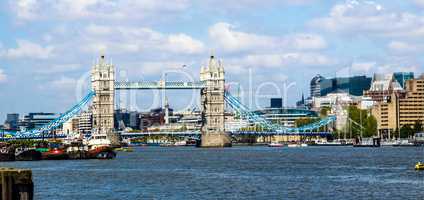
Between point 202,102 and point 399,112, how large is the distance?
36.4m

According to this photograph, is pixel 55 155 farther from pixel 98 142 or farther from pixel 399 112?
pixel 399 112

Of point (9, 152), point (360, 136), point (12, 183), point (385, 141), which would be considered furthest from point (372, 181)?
point (360, 136)

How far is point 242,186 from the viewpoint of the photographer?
5394cm

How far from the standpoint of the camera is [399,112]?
7717 inches

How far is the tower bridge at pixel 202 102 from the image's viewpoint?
173500 millimetres

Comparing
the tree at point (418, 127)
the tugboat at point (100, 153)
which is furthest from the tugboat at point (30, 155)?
the tree at point (418, 127)

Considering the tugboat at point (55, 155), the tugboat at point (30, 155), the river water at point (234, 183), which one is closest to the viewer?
the river water at point (234, 183)

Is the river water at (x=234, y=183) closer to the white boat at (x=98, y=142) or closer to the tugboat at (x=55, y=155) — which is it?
the tugboat at (x=55, y=155)

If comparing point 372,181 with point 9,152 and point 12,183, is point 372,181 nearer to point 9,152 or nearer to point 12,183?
point 12,183

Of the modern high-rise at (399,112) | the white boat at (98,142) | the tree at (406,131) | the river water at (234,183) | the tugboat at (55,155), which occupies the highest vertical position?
the modern high-rise at (399,112)

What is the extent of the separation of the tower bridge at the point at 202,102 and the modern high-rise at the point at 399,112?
37.0ft

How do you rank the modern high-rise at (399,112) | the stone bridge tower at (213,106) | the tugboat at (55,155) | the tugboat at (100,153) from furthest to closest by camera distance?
the modern high-rise at (399,112)
the stone bridge tower at (213,106)
the tugboat at (100,153)
the tugboat at (55,155)

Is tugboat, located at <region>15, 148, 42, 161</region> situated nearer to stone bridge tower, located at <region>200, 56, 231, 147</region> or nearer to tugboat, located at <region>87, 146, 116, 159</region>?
tugboat, located at <region>87, 146, 116, 159</region>

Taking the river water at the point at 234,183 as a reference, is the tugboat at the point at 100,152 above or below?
above
